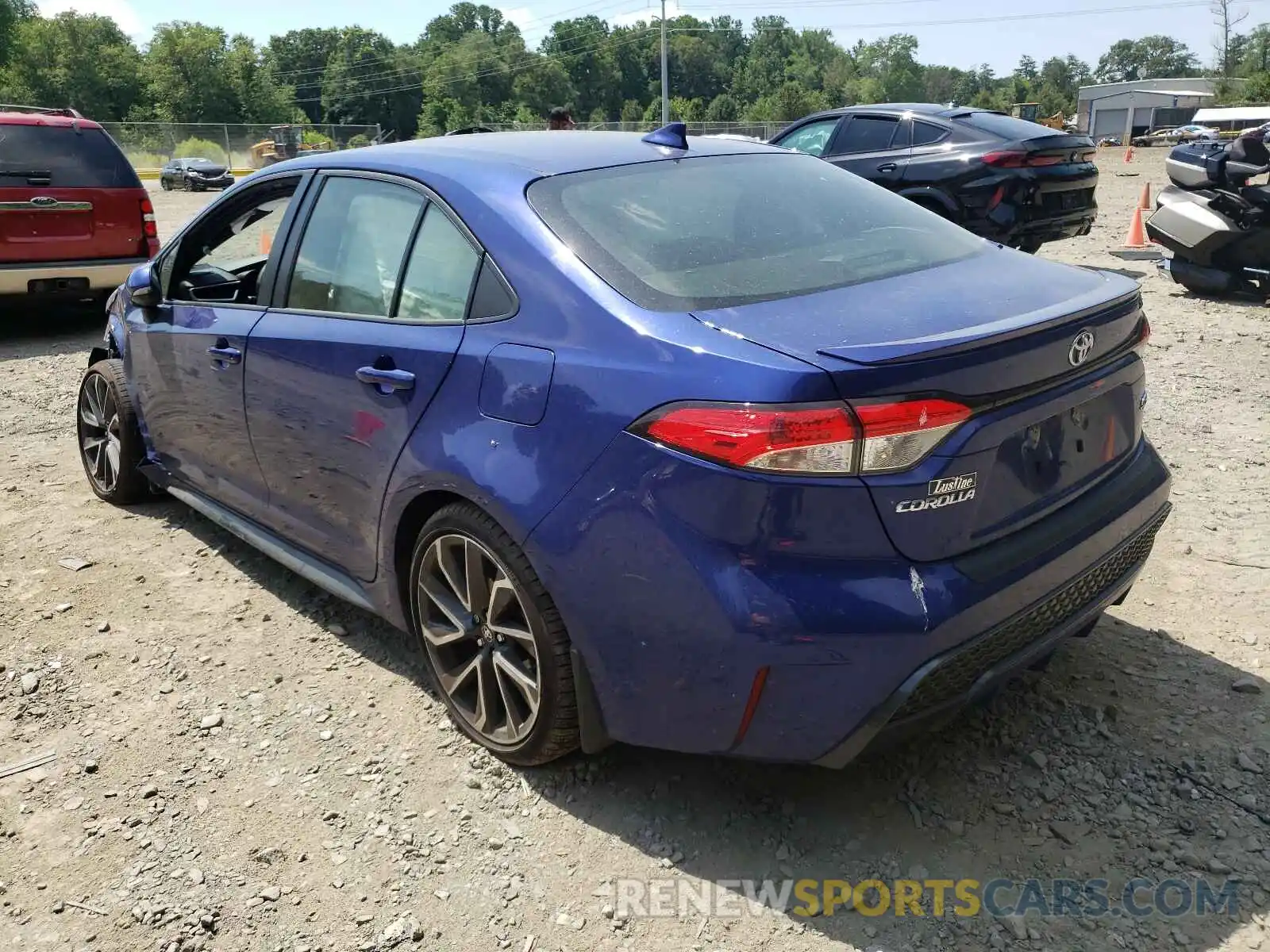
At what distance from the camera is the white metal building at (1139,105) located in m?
81.7

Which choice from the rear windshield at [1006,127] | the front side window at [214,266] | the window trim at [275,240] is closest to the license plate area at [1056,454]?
the window trim at [275,240]

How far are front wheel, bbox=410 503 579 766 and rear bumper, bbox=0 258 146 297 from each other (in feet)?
21.9

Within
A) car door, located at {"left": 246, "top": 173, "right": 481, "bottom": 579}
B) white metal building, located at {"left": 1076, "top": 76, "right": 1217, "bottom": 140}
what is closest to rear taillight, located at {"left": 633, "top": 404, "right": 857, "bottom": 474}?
car door, located at {"left": 246, "top": 173, "right": 481, "bottom": 579}

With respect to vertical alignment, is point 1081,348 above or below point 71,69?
below

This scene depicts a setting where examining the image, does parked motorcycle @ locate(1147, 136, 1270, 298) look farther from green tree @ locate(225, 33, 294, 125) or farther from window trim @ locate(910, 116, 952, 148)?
green tree @ locate(225, 33, 294, 125)

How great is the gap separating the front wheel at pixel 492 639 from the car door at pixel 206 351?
1095 mm

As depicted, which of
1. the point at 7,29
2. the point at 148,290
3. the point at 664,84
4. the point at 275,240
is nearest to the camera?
the point at 275,240

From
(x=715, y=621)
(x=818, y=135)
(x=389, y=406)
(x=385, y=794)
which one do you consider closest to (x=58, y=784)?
(x=385, y=794)

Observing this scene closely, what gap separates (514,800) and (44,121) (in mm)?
8218

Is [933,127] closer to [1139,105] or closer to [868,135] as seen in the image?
[868,135]

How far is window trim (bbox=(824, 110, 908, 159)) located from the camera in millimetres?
10133

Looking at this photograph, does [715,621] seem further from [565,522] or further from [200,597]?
[200,597]

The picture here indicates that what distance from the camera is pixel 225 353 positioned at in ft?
12.1

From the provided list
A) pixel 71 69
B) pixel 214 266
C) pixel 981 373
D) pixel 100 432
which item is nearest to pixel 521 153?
pixel 981 373
